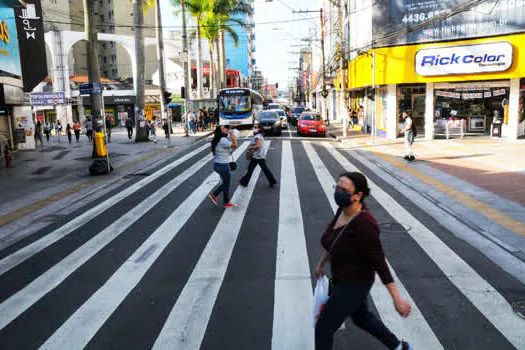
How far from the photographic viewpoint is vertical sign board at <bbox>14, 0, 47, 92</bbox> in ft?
82.0

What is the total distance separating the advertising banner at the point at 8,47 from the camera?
21375 mm

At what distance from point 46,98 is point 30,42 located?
10.7 ft

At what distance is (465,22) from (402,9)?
331 centimetres

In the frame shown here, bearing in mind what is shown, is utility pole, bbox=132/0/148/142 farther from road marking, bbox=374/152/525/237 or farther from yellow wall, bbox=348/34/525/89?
road marking, bbox=374/152/525/237

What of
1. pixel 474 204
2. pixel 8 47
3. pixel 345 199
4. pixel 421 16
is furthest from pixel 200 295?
pixel 421 16

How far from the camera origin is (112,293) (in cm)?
568

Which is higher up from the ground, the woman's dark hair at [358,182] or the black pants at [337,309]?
the woman's dark hair at [358,182]

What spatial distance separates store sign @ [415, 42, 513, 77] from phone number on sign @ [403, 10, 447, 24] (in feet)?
5.74

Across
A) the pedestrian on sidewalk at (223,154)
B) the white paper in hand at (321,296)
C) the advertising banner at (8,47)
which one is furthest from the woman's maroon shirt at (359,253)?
the advertising banner at (8,47)

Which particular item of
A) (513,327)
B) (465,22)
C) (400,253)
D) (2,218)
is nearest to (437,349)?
(513,327)

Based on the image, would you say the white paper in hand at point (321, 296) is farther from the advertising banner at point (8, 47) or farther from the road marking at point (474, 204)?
the advertising banner at point (8, 47)

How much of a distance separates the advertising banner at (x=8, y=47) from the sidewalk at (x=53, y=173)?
4230 millimetres

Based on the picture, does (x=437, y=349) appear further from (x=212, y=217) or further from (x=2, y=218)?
(x=2, y=218)

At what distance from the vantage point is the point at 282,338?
4.49 m
